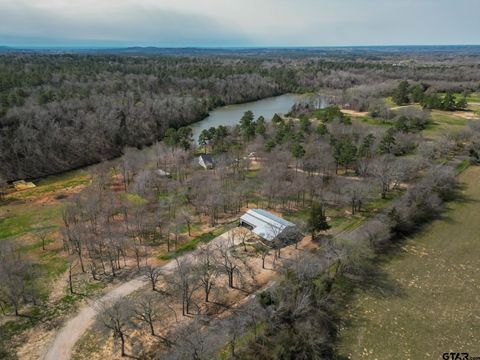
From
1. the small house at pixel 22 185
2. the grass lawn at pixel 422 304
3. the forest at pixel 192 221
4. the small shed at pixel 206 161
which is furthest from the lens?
the small shed at pixel 206 161

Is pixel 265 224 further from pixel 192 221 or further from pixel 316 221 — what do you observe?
pixel 192 221

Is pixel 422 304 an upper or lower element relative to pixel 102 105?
lower

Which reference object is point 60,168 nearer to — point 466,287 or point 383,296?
point 383,296

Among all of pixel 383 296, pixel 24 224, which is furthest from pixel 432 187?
pixel 24 224

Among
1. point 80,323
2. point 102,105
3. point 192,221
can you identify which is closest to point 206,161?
point 192,221

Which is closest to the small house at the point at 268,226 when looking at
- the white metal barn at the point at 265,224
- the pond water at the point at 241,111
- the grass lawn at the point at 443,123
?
the white metal barn at the point at 265,224

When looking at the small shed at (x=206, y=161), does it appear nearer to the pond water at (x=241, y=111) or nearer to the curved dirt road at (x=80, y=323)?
the pond water at (x=241, y=111)

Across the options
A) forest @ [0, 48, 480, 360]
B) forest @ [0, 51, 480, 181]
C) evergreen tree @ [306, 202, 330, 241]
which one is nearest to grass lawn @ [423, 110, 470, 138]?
forest @ [0, 48, 480, 360]
